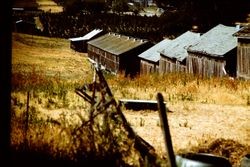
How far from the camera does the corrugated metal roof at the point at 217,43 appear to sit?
2588cm

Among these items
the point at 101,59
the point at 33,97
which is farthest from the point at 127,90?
the point at 101,59

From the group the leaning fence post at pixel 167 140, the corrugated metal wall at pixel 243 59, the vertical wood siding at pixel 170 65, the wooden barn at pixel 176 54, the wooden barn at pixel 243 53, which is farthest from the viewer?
the vertical wood siding at pixel 170 65

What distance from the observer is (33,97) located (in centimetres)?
1490

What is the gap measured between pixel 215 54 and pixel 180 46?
6739 millimetres

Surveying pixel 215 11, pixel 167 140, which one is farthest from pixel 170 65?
pixel 167 140

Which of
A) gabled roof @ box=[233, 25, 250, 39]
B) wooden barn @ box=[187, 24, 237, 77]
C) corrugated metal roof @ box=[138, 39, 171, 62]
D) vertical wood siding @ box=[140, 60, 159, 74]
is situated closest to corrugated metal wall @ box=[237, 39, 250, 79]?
gabled roof @ box=[233, 25, 250, 39]

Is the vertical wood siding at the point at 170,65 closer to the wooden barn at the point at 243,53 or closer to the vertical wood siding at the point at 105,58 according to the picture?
the wooden barn at the point at 243,53

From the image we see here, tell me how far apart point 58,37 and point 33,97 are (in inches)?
2347

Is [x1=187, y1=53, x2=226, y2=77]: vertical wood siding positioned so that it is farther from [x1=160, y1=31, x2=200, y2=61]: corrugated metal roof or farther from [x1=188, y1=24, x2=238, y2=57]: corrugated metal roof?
[x1=160, y1=31, x2=200, y2=61]: corrugated metal roof

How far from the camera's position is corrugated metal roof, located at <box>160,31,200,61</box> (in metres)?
30.6

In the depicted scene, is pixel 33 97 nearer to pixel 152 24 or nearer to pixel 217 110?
pixel 217 110

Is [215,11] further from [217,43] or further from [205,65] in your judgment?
[205,65]

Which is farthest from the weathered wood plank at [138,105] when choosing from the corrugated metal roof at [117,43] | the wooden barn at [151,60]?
the corrugated metal roof at [117,43]

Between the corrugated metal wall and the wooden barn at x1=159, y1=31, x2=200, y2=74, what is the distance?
5.85m
